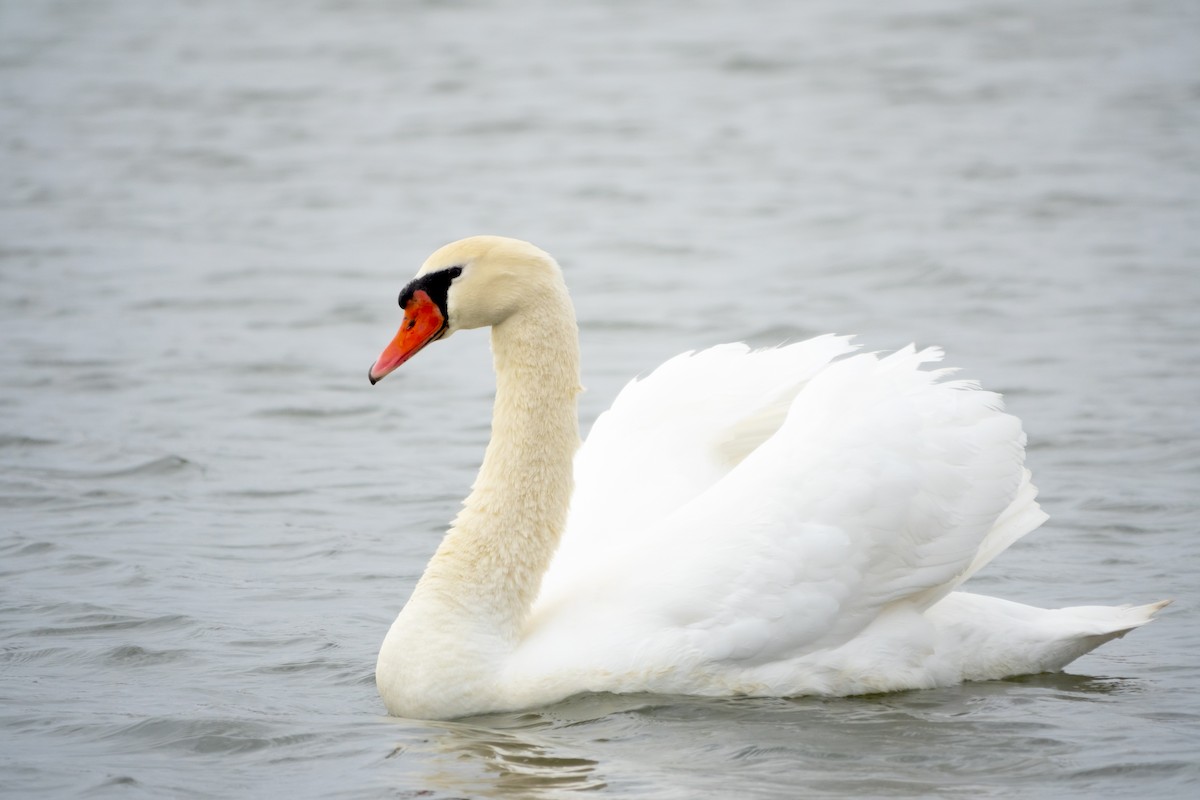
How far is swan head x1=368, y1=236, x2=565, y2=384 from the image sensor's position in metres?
6.58

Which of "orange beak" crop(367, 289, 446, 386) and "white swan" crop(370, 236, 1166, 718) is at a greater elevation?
"orange beak" crop(367, 289, 446, 386)

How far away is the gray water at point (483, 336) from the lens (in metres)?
6.41

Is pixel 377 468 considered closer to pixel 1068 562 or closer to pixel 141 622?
pixel 141 622

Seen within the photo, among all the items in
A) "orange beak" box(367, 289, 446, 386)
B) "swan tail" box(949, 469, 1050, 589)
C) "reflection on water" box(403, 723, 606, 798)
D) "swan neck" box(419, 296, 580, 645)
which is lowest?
"reflection on water" box(403, 723, 606, 798)

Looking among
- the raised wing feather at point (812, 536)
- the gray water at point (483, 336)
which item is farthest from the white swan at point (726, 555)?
the gray water at point (483, 336)

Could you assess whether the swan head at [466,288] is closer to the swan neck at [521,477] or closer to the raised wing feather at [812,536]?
the swan neck at [521,477]

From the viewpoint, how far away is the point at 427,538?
360 inches

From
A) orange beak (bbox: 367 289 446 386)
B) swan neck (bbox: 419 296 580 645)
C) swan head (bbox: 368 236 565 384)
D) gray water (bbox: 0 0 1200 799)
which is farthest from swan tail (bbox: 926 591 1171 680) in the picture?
orange beak (bbox: 367 289 446 386)

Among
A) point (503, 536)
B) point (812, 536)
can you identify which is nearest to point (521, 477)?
point (503, 536)

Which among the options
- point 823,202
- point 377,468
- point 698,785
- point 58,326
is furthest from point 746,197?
point 698,785

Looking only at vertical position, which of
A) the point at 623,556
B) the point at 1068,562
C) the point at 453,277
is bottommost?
the point at 1068,562

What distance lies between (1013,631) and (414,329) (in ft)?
8.42

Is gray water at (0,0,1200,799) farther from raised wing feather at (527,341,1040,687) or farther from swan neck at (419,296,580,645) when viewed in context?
swan neck at (419,296,580,645)

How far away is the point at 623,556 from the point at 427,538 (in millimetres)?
2621
